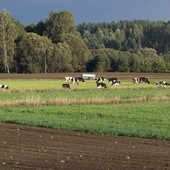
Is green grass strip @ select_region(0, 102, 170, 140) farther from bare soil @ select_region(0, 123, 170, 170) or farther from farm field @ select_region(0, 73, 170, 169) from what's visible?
bare soil @ select_region(0, 123, 170, 170)

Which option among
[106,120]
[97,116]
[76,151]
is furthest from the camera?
[97,116]

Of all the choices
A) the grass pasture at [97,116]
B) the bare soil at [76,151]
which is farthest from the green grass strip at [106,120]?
the bare soil at [76,151]

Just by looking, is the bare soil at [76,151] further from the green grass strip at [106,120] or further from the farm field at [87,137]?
the green grass strip at [106,120]

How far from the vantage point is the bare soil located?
1508cm

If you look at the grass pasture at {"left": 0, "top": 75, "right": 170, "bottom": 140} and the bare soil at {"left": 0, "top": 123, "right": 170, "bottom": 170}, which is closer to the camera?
the bare soil at {"left": 0, "top": 123, "right": 170, "bottom": 170}

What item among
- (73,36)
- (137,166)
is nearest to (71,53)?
(73,36)

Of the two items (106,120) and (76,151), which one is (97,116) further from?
(76,151)

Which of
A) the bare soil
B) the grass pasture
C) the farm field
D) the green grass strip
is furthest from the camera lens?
the grass pasture

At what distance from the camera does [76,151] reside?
18031 mm

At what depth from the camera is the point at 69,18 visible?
116812 mm

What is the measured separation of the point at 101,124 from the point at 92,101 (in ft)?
54.0

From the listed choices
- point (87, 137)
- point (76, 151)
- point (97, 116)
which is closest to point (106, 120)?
point (97, 116)

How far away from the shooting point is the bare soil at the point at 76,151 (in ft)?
49.5

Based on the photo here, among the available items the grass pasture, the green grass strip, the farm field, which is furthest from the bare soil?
the grass pasture
